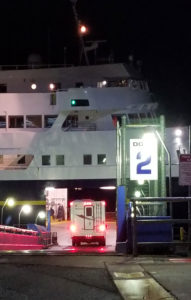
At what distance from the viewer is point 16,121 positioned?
2955 cm

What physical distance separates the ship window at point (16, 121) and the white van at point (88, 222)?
6.73 m

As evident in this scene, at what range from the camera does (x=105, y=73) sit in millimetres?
31266

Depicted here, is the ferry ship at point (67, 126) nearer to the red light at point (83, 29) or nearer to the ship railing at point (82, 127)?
the ship railing at point (82, 127)

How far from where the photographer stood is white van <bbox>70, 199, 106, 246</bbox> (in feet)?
80.1

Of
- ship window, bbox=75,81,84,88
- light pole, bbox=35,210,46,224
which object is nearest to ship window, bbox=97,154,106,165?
light pole, bbox=35,210,46,224

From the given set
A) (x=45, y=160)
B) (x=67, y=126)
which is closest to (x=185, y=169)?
(x=45, y=160)

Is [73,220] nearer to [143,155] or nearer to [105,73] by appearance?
[105,73]

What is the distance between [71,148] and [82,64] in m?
8.11

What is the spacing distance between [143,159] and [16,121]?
61.3 feet

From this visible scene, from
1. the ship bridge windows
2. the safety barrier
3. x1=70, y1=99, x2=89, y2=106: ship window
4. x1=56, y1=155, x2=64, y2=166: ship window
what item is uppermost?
the ship bridge windows

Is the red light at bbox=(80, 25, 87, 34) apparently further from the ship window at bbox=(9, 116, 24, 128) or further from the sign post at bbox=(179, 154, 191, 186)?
the sign post at bbox=(179, 154, 191, 186)

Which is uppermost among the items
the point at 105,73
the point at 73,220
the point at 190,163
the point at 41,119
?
the point at 105,73

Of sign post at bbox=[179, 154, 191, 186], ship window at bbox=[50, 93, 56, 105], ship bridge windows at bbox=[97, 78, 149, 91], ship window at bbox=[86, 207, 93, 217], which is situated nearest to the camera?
sign post at bbox=[179, 154, 191, 186]

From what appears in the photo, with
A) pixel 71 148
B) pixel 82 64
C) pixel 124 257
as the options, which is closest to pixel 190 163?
pixel 124 257
